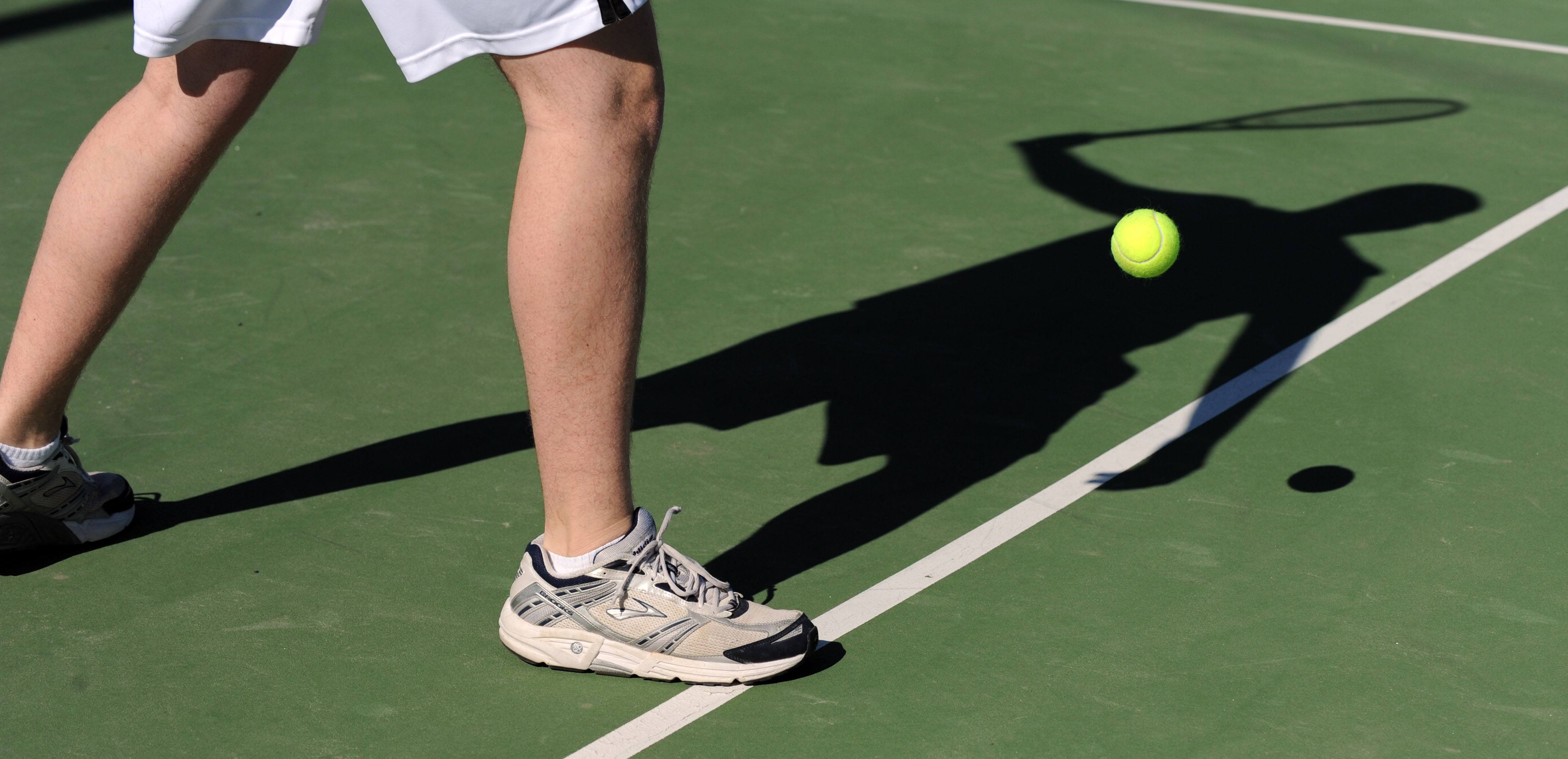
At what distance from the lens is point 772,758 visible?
2367mm

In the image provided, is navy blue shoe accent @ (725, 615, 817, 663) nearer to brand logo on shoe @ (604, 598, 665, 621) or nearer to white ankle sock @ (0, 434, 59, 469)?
brand logo on shoe @ (604, 598, 665, 621)

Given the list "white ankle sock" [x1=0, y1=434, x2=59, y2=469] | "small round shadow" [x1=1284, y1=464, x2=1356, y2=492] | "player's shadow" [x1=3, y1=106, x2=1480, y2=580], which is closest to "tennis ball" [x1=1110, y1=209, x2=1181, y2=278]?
"player's shadow" [x1=3, y1=106, x2=1480, y2=580]

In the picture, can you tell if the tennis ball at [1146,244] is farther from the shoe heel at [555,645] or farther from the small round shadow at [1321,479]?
the shoe heel at [555,645]

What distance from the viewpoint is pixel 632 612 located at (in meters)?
2.59

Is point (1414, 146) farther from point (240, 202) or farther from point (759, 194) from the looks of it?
point (240, 202)

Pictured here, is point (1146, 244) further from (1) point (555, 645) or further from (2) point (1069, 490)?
(1) point (555, 645)

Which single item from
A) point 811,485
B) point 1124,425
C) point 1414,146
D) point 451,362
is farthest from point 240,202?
point 1414,146

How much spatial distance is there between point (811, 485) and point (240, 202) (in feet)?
7.82

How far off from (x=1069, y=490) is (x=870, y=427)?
48 centimetres

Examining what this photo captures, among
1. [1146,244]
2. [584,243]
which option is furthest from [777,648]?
[1146,244]

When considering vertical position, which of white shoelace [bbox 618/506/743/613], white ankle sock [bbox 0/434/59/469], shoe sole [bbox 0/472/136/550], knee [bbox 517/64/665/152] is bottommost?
shoe sole [bbox 0/472/136/550]

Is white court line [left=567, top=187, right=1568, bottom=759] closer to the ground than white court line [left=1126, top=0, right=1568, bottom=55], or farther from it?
closer to the ground

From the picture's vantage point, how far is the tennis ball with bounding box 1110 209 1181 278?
3.88 m

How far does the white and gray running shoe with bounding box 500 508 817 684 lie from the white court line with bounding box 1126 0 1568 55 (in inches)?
219
